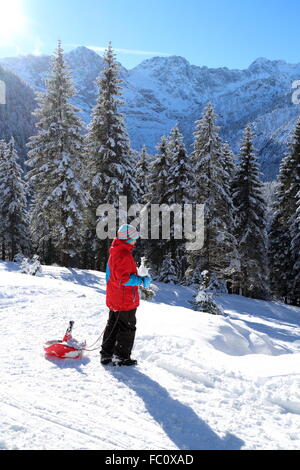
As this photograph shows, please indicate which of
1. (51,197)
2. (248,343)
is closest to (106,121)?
(51,197)

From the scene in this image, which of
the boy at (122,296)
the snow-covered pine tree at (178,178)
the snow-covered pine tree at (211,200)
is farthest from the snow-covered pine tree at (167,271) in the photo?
the boy at (122,296)

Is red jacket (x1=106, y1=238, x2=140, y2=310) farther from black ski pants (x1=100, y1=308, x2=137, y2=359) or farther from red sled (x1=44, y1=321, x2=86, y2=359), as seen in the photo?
red sled (x1=44, y1=321, x2=86, y2=359)

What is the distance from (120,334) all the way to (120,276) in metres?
0.90

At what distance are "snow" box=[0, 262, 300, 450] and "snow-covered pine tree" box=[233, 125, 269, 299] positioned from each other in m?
18.9

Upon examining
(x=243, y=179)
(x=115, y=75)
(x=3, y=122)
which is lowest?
(x=243, y=179)

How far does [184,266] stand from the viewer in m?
30.6

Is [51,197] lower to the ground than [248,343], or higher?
higher

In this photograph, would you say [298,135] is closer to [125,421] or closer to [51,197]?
[51,197]

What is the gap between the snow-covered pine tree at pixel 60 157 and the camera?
20.6 metres

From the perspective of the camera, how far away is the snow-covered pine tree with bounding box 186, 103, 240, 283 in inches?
872

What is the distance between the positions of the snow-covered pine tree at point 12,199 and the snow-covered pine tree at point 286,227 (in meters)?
22.9

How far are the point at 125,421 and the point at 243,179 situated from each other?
24.7 m

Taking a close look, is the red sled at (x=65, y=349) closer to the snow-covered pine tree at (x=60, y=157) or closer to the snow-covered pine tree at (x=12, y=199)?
the snow-covered pine tree at (x=60, y=157)

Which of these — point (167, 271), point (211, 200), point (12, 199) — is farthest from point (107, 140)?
point (12, 199)
